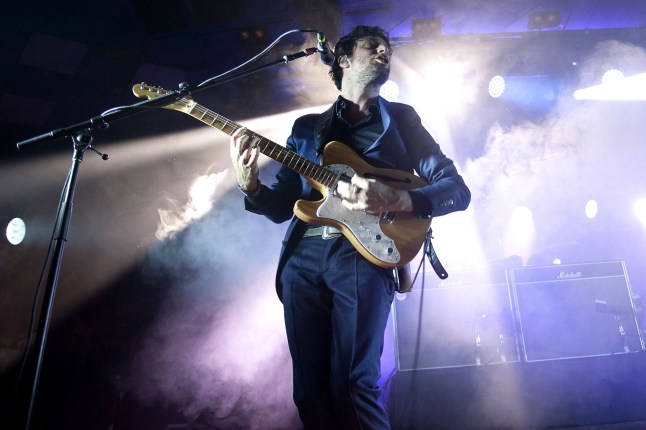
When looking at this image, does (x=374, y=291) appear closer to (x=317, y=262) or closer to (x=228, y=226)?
(x=317, y=262)

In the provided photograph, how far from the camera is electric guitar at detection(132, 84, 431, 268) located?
2166 millimetres

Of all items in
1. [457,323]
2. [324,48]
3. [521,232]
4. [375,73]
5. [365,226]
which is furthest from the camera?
[521,232]

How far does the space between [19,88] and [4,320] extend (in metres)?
3.18

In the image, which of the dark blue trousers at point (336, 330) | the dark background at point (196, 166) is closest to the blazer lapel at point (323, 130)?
the dark blue trousers at point (336, 330)

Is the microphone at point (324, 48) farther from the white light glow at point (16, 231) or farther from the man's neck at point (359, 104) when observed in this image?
the white light glow at point (16, 231)

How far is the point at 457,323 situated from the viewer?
3.70m

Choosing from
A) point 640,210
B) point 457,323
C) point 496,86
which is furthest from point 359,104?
point 640,210

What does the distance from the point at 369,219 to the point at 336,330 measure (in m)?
0.59

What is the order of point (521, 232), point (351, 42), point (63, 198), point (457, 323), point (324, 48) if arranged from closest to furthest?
1. point (63, 198)
2. point (324, 48)
3. point (351, 42)
4. point (457, 323)
5. point (521, 232)

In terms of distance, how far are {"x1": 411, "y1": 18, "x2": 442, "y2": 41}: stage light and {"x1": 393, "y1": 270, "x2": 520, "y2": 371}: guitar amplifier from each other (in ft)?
11.6

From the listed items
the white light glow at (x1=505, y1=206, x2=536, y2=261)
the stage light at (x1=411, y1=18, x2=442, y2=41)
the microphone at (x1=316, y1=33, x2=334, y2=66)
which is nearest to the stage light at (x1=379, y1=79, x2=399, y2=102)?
the stage light at (x1=411, y1=18, x2=442, y2=41)

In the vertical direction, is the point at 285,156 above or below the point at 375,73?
below

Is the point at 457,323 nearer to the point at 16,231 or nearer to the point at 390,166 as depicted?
the point at 390,166

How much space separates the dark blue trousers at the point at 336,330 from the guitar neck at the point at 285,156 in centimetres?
35
